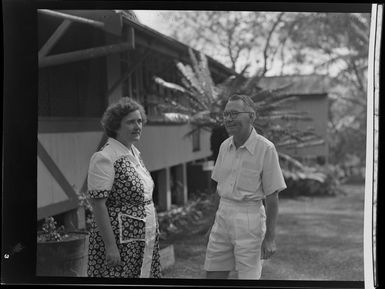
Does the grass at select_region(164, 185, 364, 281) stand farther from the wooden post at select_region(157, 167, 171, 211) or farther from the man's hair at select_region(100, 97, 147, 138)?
the man's hair at select_region(100, 97, 147, 138)

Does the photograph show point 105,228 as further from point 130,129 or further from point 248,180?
point 248,180

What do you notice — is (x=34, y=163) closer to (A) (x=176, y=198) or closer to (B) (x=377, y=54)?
(A) (x=176, y=198)

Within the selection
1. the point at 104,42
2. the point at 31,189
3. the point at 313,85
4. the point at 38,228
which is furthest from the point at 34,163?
the point at 313,85

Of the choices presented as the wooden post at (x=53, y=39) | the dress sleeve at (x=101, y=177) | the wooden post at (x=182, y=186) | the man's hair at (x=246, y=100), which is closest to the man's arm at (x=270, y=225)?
the man's hair at (x=246, y=100)

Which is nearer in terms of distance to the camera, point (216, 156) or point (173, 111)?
point (216, 156)

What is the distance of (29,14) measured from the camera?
4090 mm

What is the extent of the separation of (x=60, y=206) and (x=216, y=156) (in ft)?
3.84

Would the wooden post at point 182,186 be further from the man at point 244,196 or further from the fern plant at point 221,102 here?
the man at point 244,196

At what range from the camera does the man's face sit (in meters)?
3.94

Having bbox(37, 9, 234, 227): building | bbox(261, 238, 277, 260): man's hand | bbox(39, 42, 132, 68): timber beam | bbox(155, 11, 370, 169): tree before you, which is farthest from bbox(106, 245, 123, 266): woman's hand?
bbox(155, 11, 370, 169): tree

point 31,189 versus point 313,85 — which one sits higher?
point 313,85

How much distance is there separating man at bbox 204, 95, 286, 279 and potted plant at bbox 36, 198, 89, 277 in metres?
0.85

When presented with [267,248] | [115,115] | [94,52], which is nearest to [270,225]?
[267,248]

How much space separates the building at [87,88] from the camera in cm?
415
